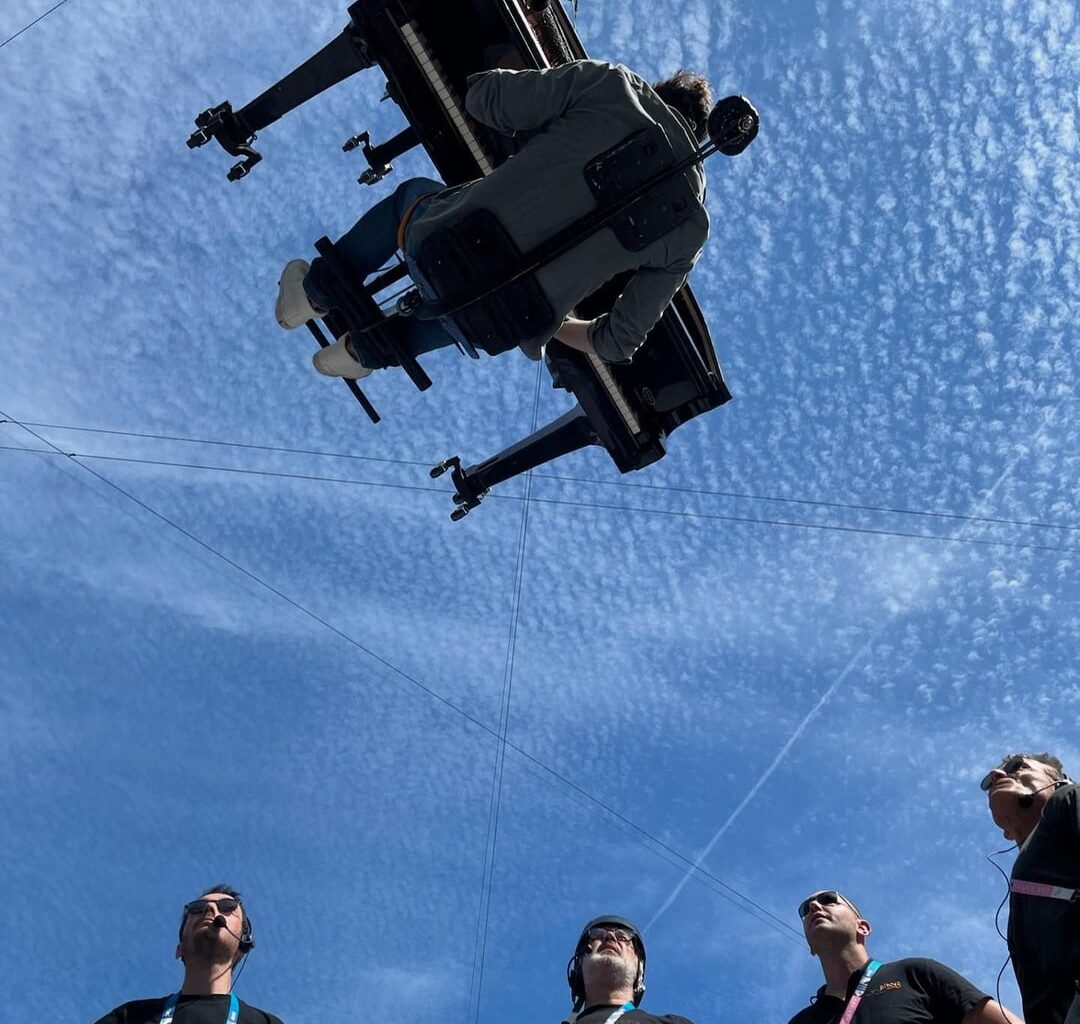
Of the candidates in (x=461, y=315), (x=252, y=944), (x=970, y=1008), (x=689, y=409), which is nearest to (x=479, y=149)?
(x=461, y=315)

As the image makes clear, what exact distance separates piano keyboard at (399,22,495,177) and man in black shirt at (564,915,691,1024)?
4452 mm

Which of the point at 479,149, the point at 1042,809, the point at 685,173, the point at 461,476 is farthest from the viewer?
the point at 461,476

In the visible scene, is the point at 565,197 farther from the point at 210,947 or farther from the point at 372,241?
the point at 210,947

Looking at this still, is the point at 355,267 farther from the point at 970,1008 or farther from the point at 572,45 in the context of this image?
the point at 970,1008

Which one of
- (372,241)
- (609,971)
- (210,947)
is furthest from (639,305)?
(210,947)

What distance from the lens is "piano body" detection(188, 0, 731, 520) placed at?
6207mm

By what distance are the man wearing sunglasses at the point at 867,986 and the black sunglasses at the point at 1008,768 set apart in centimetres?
70

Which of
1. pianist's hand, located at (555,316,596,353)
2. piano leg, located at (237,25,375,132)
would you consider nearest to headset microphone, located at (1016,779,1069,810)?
pianist's hand, located at (555,316,596,353)

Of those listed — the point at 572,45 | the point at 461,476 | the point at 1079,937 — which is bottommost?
the point at 1079,937

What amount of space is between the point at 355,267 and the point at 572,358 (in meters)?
1.99

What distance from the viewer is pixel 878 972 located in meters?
3.97

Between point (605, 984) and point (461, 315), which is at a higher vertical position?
point (461, 315)

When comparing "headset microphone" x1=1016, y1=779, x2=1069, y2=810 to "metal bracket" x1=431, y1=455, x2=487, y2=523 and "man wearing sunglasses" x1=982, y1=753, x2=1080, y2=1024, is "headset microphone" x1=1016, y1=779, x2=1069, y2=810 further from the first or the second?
"metal bracket" x1=431, y1=455, x2=487, y2=523

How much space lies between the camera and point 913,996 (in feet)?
12.3
